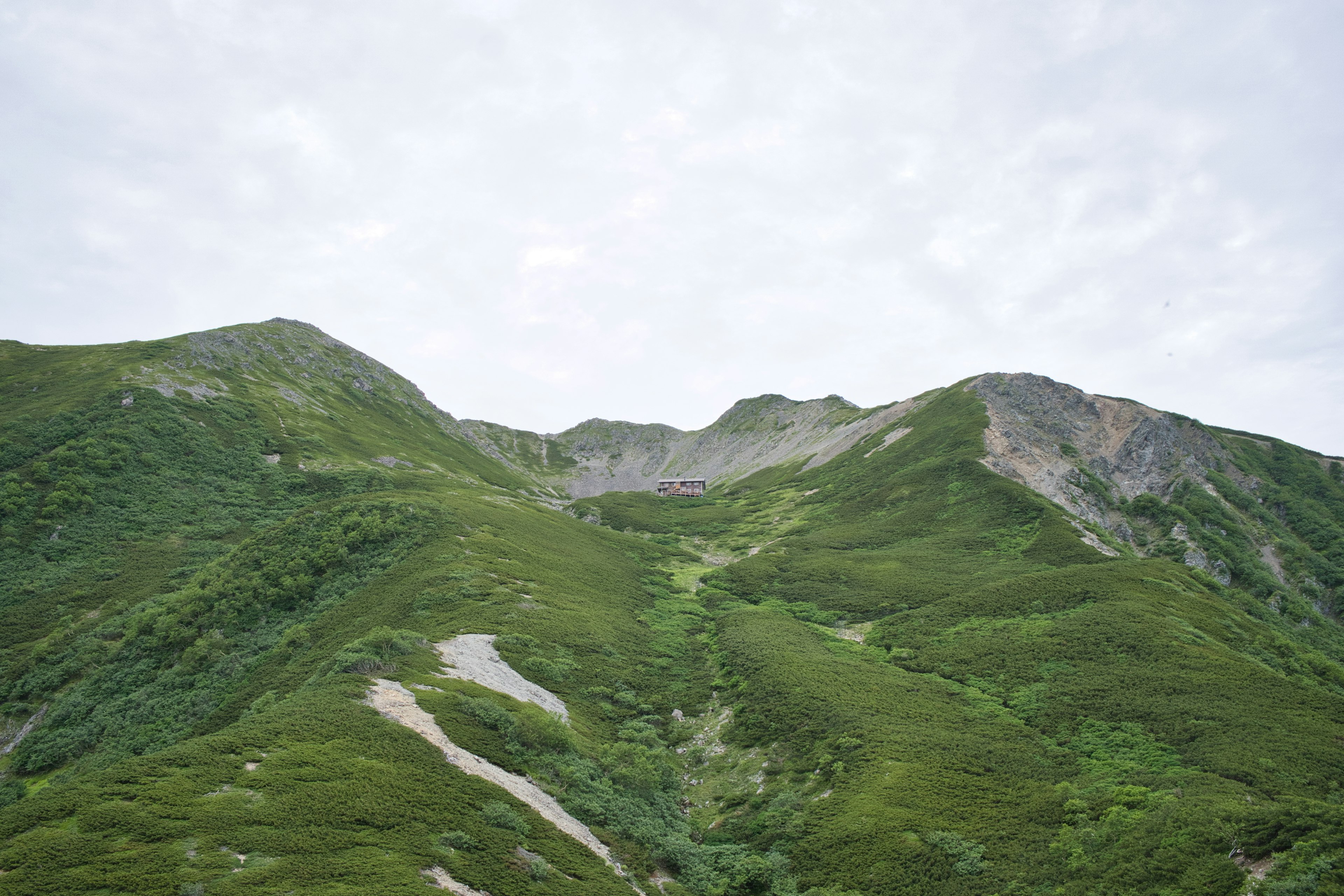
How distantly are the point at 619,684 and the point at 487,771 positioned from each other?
13.3 meters

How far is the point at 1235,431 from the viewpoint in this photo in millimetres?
102375

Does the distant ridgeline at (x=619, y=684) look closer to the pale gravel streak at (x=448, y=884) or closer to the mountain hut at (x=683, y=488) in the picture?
the pale gravel streak at (x=448, y=884)

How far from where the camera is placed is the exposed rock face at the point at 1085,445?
244 feet

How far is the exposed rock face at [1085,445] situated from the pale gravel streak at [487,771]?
69361 mm

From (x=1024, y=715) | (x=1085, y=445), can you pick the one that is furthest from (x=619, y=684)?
(x=1085, y=445)

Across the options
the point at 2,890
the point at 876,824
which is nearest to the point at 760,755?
the point at 876,824

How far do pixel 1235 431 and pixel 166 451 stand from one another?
164541 millimetres

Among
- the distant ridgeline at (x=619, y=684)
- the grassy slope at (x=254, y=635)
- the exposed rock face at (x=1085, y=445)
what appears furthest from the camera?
the exposed rock face at (x=1085, y=445)

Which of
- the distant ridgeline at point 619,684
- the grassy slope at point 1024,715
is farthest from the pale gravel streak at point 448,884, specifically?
the grassy slope at point 1024,715

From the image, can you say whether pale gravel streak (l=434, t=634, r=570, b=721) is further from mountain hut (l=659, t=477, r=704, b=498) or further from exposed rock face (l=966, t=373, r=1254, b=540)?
mountain hut (l=659, t=477, r=704, b=498)

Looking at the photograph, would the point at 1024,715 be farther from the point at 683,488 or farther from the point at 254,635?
the point at 683,488

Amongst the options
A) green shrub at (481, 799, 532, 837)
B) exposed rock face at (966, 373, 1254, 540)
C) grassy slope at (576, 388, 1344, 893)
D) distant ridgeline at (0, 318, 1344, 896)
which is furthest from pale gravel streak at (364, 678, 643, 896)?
exposed rock face at (966, 373, 1254, 540)

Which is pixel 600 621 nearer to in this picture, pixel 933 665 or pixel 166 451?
pixel 933 665

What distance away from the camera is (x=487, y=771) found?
18297 mm
